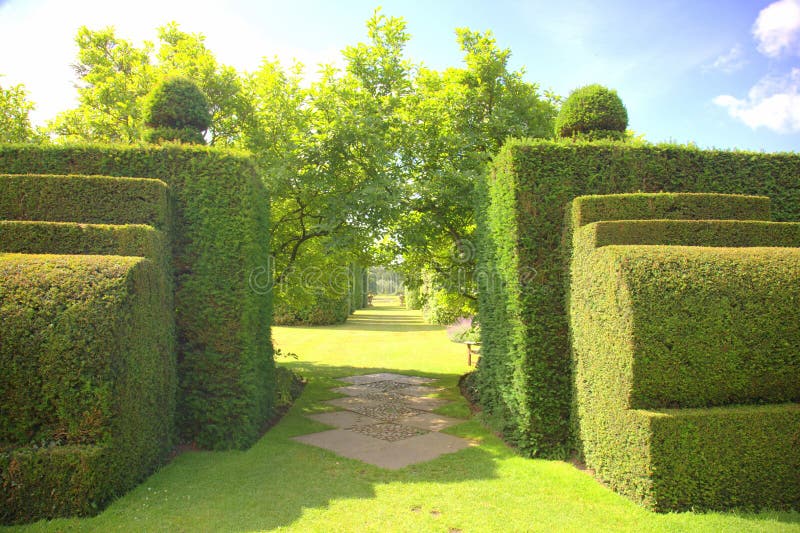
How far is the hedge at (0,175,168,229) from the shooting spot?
584 centimetres

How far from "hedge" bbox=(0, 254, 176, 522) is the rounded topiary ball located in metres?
7.09

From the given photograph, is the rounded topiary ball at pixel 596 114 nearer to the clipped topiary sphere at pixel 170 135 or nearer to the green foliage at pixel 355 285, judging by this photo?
the clipped topiary sphere at pixel 170 135

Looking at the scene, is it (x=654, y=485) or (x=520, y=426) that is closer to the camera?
(x=654, y=485)

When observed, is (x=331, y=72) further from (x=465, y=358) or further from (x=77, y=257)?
(x=465, y=358)

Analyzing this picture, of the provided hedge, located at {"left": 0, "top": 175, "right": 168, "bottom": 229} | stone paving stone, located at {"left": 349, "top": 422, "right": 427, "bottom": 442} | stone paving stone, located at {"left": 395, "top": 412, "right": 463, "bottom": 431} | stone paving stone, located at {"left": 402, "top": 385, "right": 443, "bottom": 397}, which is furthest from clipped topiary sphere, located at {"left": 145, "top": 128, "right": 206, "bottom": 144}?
stone paving stone, located at {"left": 402, "top": 385, "right": 443, "bottom": 397}

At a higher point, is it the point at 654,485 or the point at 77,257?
the point at 77,257

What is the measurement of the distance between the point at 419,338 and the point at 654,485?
1674cm

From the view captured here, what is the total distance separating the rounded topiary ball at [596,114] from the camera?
740 cm

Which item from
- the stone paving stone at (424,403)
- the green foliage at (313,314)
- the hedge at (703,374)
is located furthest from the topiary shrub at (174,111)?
the green foliage at (313,314)

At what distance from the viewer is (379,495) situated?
4926mm

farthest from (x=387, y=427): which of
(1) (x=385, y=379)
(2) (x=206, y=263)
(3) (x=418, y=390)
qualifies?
(1) (x=385, y=379)

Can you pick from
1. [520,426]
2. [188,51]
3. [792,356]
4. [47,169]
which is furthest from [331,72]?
[792,356]

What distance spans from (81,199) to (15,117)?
9588mm

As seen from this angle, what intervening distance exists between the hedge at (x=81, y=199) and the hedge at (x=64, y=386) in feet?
3.77
